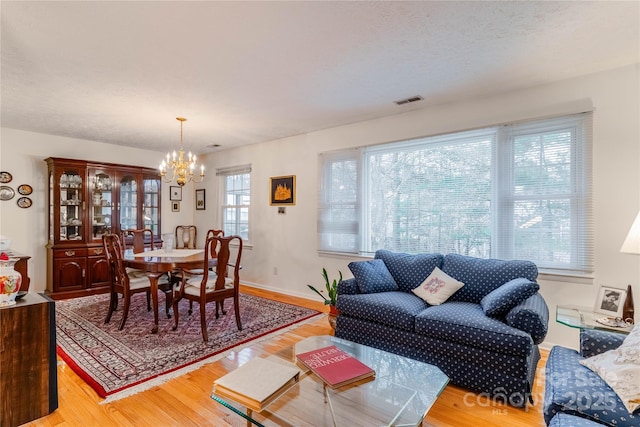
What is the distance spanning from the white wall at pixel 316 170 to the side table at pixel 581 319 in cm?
51

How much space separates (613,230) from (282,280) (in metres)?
3.87

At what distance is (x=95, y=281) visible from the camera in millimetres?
4641

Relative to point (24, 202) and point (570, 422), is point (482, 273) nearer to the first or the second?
point (570, 422)

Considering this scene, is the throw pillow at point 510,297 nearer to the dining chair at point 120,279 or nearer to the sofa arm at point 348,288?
the sofa arm at point 348,288

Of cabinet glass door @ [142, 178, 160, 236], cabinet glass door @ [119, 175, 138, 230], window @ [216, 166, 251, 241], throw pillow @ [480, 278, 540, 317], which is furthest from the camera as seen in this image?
window @ [216, 166, 251, 241]

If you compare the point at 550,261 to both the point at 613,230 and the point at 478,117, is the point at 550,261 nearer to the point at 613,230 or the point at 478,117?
the point at 613,230

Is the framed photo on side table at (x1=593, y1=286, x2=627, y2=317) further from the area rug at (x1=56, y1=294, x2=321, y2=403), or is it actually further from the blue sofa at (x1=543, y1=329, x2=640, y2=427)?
the area rug at (x1=56, y1=294, x2=321, y2=403)

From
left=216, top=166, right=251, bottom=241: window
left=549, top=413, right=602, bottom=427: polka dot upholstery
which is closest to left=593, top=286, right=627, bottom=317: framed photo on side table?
left=549, top=413, right=602, bottom=427: polka dot upholstery

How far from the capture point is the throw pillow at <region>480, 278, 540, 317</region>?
6.96ft

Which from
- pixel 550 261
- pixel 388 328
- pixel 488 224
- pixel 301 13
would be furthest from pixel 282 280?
pixel 301 13

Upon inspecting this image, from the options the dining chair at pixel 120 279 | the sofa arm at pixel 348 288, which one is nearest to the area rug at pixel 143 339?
the dining chair at pixel 120 279

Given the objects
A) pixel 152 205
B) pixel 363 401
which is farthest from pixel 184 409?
pixel 152 205

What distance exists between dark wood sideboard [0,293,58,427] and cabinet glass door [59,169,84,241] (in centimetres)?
322

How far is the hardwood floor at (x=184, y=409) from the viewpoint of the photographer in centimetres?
179
